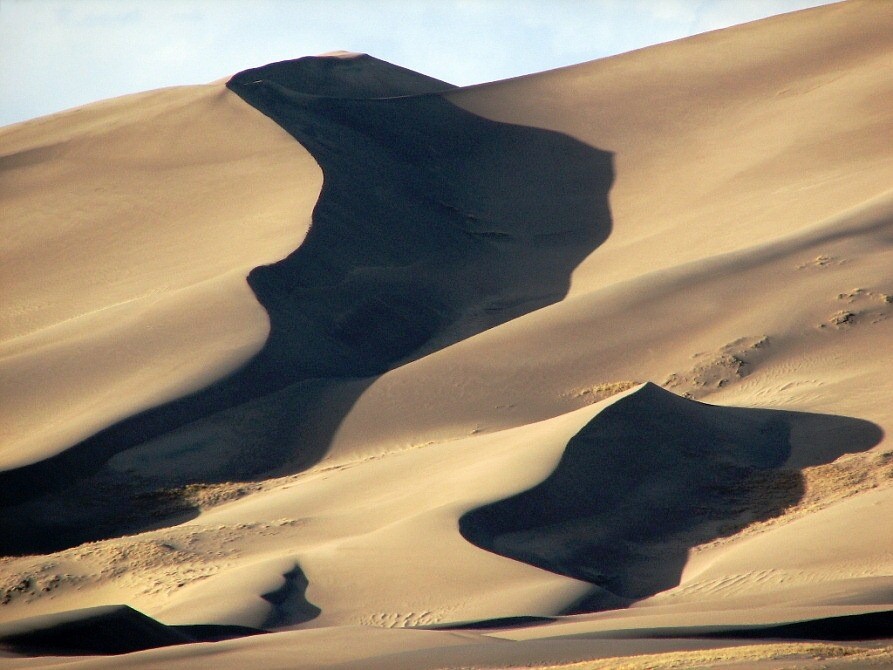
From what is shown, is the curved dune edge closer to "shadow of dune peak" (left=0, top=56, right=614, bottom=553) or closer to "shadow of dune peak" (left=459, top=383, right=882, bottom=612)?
"shadow of dune peak" (left=0, top=56, right=614, bottom=553)

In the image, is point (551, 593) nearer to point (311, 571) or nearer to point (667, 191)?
point (311, 571)

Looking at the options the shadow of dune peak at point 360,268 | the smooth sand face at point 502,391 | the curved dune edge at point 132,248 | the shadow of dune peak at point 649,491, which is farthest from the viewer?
the curved dune edge at point 132,248

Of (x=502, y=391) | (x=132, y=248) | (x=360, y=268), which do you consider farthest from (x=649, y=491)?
(x=132, y=248)

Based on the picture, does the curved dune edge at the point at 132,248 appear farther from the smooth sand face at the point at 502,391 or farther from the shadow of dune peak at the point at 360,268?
the shadow of dune peak at the point at 360,268

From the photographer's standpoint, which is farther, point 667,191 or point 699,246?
point 667,191

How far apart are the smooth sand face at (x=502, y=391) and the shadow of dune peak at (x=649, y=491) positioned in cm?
3

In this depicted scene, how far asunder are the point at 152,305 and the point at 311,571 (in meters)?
7.79

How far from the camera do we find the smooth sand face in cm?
823

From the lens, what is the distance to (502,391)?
1377 centimetres

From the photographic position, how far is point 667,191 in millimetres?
21906

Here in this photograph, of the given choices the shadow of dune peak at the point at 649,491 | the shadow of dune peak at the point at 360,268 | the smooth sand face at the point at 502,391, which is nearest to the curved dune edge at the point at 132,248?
the smooth sand face at the point at 502,391

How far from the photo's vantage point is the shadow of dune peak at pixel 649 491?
9.35m

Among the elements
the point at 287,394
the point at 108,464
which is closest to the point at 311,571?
the point at 108,464

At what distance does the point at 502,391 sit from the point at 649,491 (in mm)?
3588
